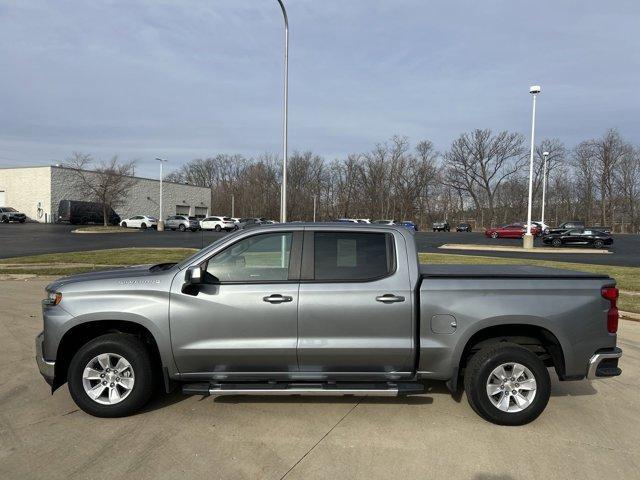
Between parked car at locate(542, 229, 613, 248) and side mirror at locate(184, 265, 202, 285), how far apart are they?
3287 cm

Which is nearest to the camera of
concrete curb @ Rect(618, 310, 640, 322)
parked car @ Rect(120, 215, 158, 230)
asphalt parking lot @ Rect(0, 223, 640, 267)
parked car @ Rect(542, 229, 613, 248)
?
concrete curb @ Rect(618, 310, 640, 322)

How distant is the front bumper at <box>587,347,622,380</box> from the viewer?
4199mm

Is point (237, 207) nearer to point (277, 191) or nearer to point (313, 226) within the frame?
point (277, 191)

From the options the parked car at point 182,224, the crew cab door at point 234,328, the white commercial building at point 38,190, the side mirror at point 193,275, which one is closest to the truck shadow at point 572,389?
the crew cab door at point 234,328

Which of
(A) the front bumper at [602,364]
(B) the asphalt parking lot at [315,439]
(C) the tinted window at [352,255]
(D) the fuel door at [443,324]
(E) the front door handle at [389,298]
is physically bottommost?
(B) the asphalt parking lot at [315,439]

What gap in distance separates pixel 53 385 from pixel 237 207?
296 feet

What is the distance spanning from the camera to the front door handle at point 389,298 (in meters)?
4.18

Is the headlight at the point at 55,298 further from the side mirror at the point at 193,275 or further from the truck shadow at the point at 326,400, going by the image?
the truck shadow at the point at 326,400

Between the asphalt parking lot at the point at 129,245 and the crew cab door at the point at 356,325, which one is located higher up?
the crew cab door at the point at 356,325

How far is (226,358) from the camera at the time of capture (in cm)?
420

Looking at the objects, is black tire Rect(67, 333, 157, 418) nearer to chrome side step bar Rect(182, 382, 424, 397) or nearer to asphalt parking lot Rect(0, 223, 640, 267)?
chrome side step bar Rect(182, 382, 424, 397)

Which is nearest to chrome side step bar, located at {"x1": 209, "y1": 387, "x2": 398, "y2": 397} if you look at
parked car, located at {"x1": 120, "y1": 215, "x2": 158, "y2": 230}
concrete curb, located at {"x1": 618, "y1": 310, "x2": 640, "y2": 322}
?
concrete curb, located at {"x1": 618, "y1": 310, "x2": 640, "y2": 322}

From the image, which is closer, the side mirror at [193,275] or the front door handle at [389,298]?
the side mirror at [193,275]

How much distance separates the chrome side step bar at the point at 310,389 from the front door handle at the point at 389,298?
732mm
